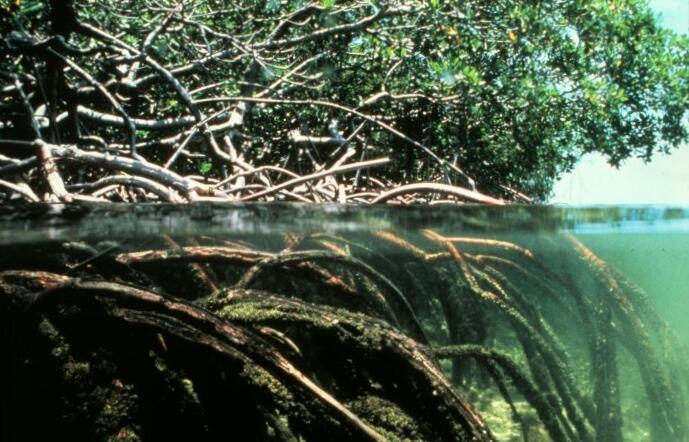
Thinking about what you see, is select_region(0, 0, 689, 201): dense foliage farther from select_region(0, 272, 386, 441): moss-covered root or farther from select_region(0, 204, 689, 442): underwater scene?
select_region(0, 272, 386, 441): moss-covered root

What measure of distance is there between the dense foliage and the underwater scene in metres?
1.86

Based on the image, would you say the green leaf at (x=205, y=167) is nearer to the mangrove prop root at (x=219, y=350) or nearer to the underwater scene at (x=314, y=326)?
the underwater scene at (x=314, y=326)

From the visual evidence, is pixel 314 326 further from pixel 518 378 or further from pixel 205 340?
pixel 518 378

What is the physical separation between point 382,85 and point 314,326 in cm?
614

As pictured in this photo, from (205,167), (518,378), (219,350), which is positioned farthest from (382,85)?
(219,350)

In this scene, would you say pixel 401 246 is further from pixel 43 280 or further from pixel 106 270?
pixel 43 280

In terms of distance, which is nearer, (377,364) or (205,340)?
(205,340)

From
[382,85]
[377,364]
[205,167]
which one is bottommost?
[377,364]

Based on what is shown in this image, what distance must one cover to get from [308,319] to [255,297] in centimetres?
20

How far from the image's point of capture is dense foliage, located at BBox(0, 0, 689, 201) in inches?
265

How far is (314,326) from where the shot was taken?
2641 millimetres

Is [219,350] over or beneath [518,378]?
over

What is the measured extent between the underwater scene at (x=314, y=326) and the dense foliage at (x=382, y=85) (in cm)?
186

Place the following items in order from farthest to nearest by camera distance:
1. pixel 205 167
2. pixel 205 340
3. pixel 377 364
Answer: pixel 205 167
pixel 377 364
pixel 205 340
